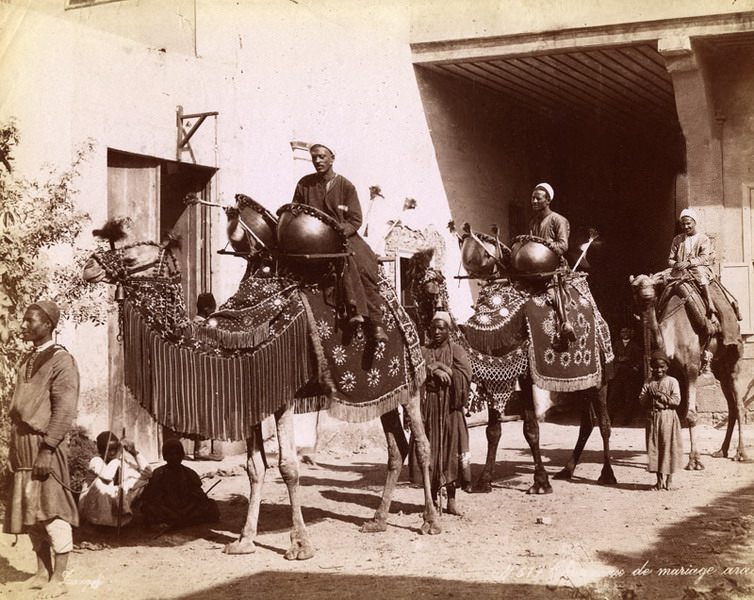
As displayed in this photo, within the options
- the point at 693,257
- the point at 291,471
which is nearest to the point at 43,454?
the point at 291,471

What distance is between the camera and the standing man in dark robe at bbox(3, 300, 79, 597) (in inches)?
229

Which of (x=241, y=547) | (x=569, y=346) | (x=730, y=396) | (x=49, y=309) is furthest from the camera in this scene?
(x=730, y=396)

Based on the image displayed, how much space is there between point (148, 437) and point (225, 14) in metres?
4.90

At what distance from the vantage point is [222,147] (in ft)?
37.3

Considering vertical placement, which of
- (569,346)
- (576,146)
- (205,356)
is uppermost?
(576,146)

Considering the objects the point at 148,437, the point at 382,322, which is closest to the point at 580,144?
the point at 148,437

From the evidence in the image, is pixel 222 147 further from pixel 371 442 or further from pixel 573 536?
pixel 573 536

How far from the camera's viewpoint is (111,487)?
7.62m

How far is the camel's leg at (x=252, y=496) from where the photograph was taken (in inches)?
270

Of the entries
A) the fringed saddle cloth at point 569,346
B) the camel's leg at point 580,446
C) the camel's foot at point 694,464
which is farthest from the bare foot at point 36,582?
the camel's foot at point 694,464

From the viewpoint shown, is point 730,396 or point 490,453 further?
point 730,396

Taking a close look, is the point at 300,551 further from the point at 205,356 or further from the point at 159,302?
the point at 159,302

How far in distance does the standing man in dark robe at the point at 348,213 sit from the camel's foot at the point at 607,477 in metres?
3.51

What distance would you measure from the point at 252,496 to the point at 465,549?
1546 mm
